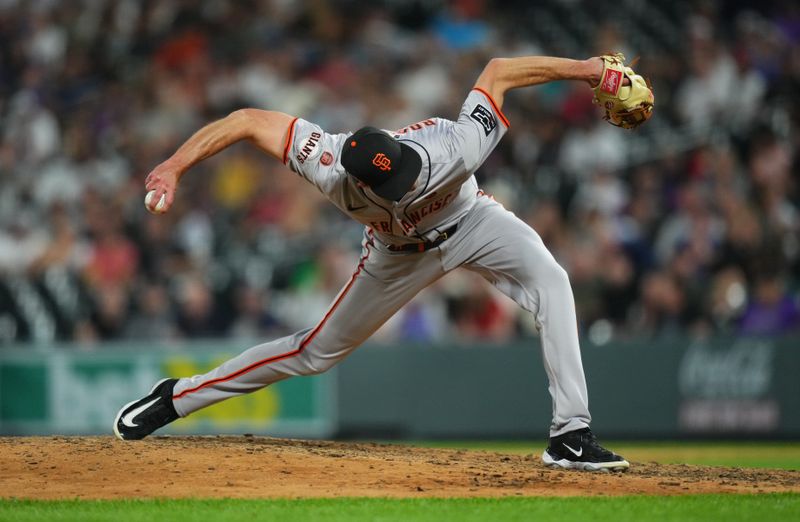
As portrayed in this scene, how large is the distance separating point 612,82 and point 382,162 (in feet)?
4.42

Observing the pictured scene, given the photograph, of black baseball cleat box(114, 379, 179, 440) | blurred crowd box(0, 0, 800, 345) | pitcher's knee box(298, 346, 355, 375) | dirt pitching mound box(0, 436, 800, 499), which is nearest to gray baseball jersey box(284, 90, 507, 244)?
pitcher's knee box(298, 346, 355, 375)

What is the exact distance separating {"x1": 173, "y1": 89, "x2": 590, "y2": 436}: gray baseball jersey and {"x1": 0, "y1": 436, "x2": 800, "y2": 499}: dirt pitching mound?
386mm

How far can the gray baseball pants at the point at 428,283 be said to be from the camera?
6.41 meters

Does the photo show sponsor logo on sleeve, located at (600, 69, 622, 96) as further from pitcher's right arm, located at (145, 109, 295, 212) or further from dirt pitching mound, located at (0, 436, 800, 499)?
dirt pitching mound, located at (0, 436, 800, 499)

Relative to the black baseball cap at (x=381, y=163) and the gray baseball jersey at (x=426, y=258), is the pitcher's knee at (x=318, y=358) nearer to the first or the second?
the gray baseball jersey at (x=426, y=258)

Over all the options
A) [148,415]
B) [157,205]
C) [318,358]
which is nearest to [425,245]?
[318,358]

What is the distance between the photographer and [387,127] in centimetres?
1409

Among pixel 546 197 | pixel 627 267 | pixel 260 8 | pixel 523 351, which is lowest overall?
pixel 523 351

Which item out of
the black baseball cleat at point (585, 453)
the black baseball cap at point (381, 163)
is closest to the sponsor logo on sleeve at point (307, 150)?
the black baseball cap at point (381, 163)

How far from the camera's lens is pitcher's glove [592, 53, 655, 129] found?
636cm

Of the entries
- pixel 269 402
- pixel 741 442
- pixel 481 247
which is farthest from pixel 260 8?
Result: pixel 481 247

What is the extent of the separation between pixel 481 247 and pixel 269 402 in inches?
245

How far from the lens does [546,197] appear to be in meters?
13.1

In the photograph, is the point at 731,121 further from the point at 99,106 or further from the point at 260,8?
the point at 99,106
